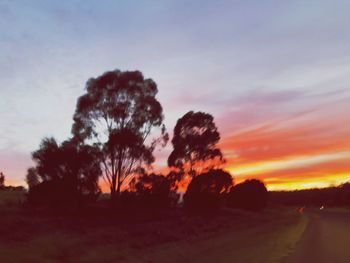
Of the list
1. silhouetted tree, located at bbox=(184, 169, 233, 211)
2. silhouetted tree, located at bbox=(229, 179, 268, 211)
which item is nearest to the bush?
silhouetted tree, located at bbox=(184, 169, 233, 211)

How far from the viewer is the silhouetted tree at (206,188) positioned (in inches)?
2148

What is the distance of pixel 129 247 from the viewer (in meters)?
23.0

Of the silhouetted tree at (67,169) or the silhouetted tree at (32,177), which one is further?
the silhouetted tree at (32,177)

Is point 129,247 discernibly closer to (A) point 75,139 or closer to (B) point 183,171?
(A) point 75,139

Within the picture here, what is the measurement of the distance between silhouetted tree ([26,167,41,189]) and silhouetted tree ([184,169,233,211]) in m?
16.6

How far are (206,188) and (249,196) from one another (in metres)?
23.7

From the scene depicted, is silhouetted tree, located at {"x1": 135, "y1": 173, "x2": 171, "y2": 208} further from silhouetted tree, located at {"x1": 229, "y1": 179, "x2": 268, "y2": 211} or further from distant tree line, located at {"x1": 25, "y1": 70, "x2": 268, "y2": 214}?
silhouetted tree, located at {"x1": 229, "y1": 179, "x2": 268, "y2": 211}

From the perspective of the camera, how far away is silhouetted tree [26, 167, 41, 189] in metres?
43.1

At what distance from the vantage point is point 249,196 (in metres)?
77.6

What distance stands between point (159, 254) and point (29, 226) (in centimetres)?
672

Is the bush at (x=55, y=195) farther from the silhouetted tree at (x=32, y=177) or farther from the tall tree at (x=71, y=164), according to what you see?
the silhouetted tree at (x=32, y=177)

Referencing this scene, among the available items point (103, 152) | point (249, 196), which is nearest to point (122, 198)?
point (103, 152)

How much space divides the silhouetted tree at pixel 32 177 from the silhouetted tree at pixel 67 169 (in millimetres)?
2378

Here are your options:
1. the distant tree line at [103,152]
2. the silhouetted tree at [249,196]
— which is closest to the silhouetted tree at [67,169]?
the distant tree line at [103,152]
